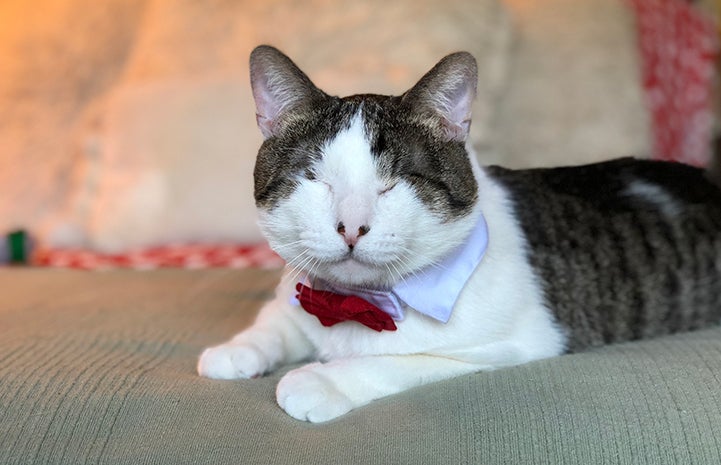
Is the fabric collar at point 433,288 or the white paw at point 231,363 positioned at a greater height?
the fabric collar at point 433,288

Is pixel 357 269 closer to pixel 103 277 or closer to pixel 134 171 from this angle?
pixel 103 277

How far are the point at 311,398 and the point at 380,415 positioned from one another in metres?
0.09

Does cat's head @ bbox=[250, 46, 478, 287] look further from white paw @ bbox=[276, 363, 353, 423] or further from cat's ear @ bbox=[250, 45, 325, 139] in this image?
white paw @ bbox=[276, 363, 353, 423]

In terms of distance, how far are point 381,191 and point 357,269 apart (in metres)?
0.11

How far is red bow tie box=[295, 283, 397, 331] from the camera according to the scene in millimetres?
1052

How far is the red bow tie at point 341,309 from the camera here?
105 cm

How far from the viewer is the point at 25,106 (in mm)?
2465

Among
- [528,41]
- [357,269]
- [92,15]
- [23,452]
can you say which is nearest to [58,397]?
[23,452]

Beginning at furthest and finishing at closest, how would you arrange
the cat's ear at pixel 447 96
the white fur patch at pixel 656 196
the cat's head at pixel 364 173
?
the white fur patch at pixel 656 196, the cat's ear at pixel 447 96, the cat's head at pixel 364 173

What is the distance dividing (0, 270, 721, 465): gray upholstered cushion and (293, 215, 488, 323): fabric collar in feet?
0.37

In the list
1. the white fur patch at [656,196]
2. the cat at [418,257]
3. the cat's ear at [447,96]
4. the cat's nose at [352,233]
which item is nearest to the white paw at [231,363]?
the cat at [418,257]

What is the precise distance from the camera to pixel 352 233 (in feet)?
2.98

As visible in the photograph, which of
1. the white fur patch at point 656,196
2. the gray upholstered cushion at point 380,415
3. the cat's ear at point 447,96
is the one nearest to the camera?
the gray upholstered cushion at point 380,415

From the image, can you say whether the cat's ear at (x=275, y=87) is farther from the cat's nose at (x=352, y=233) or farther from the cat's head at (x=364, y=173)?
the cat's nose at (x=352, y=233)
